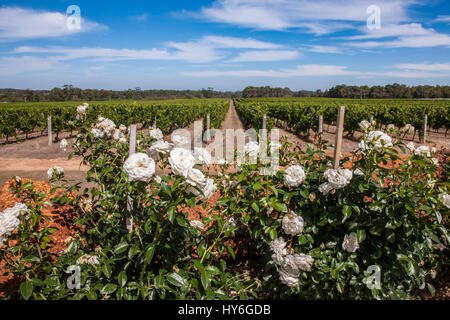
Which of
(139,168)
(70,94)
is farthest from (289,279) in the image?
(70,94)

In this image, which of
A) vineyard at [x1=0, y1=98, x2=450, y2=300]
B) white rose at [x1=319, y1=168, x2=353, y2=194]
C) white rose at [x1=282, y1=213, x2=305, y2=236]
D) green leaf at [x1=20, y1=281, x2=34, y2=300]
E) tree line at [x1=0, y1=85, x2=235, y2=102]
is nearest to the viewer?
green leaf at [x1=20, y1=281, x2=34, y2=300]

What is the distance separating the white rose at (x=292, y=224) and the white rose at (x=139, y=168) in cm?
104

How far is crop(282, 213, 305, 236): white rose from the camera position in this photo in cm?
187

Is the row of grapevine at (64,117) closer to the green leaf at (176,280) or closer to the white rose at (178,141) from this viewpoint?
the white rose at (178,141)

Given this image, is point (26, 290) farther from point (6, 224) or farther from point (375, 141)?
point (375, 141)

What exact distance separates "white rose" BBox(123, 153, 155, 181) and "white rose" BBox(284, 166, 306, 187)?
994mm

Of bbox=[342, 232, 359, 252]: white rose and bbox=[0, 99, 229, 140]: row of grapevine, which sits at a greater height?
bbox=[0, 99, 229, 140]: row of grapevine

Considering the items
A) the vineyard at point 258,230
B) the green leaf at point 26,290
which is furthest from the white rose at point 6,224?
the green leaf at point 26,290

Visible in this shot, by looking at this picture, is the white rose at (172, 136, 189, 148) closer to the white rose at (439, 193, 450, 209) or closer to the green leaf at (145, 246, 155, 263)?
the green leaf at (145, 246, 155, 263)

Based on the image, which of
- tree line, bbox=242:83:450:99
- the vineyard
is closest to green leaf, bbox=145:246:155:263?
the vineyard

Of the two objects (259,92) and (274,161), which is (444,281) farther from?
(259,92)

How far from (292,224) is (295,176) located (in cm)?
33

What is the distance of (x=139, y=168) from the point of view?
1289mm

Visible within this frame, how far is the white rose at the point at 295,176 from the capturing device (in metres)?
1.88
